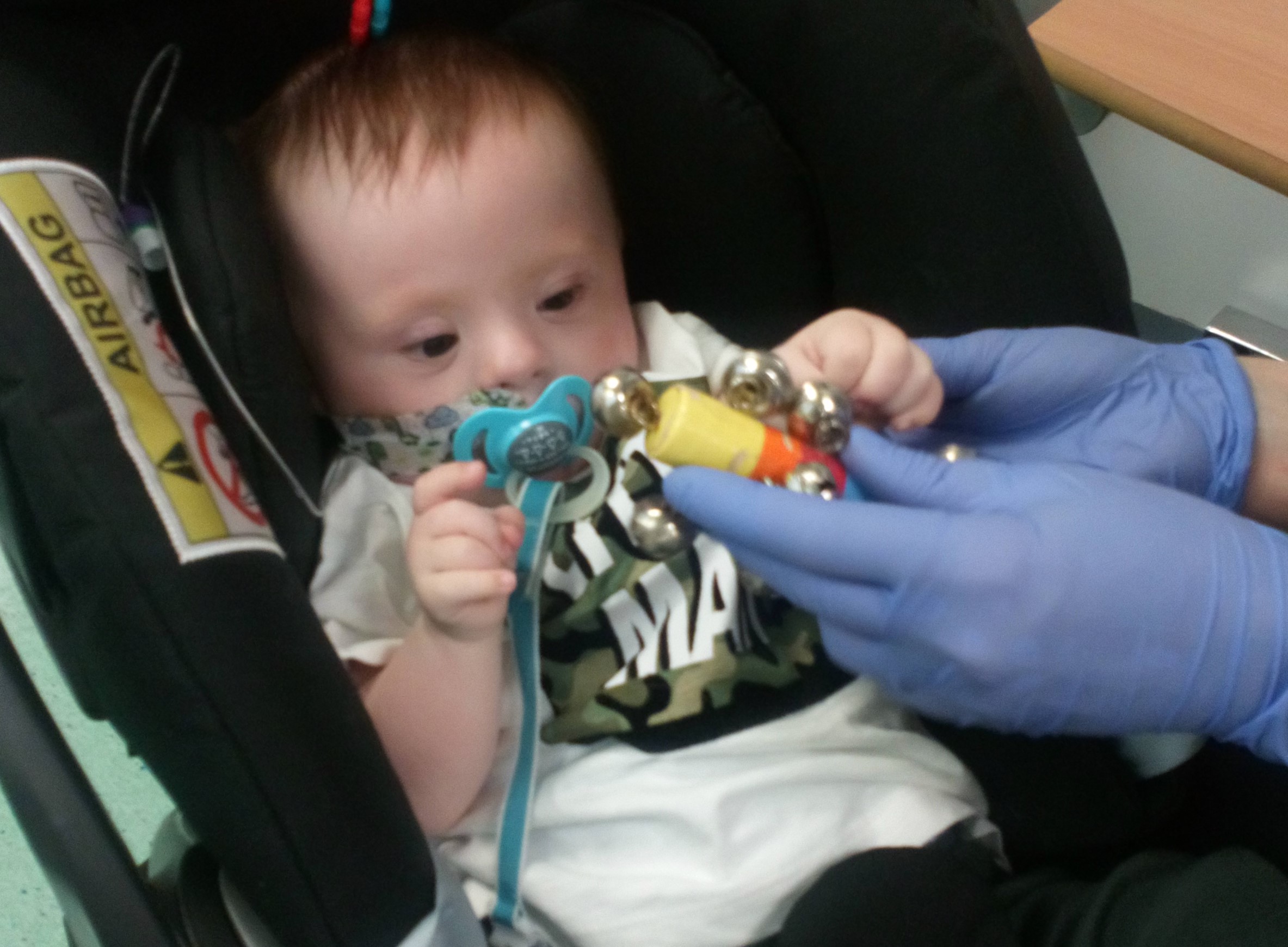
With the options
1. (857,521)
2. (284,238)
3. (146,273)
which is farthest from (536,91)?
(857,521)

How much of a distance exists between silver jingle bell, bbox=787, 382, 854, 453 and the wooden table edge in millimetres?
Result: 496

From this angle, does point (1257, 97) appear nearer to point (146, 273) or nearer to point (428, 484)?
point (428, 484)

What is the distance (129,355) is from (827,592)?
423 millimetres

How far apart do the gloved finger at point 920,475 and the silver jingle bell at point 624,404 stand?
0.47 feet

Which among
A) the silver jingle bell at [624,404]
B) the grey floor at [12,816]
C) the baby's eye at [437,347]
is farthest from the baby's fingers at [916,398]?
the grey floor at [12,816]

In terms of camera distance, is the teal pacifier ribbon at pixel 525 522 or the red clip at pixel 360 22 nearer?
the teal pacifier ribbon at pixel 525 522

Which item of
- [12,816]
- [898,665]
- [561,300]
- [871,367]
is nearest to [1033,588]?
[898,665]

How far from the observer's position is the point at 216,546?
0.53 m

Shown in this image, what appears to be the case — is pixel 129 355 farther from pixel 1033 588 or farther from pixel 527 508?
pixel 1033 588

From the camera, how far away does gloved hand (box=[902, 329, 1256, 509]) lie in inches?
30.0

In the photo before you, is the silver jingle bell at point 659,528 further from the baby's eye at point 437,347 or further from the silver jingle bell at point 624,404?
the baby's eye at point 437,347

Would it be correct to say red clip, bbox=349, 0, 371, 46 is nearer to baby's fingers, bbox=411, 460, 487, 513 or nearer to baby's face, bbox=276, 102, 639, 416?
baby's face, bbox=276, 102, 639, 416

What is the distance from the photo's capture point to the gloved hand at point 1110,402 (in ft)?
2.50

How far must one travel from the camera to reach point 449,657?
0.68m
